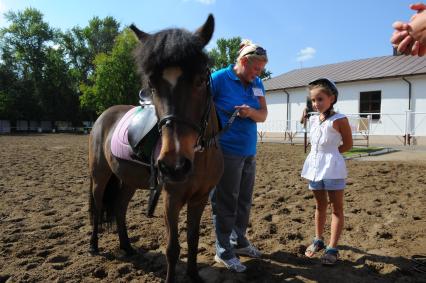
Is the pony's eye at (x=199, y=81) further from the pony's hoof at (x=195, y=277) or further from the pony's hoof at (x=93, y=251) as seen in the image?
the pony's hoof at (x=93, y=251)

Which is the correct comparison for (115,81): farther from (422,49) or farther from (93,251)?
(422,49)

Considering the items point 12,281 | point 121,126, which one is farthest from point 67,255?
point 121,126

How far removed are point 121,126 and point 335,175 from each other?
7.57ft

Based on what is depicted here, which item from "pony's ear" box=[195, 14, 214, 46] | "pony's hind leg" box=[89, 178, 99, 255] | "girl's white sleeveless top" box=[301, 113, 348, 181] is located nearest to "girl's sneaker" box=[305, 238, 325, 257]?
"girl's white sleeveless top" box=[301, 113, 348, 181]

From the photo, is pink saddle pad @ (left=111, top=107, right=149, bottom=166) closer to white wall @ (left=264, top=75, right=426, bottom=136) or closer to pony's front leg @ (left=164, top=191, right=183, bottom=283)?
pony's front leg @ (left=164, top=191, right=183, bottom=283)

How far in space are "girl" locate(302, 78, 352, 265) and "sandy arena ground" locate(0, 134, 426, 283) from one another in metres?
0.38

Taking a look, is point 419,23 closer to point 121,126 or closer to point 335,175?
point 335,175

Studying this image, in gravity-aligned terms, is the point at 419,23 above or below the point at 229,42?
below

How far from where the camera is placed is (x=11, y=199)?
6.12 meters

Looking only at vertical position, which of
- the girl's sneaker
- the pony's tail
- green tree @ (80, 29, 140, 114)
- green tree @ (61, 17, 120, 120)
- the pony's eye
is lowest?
the girl's sneaker

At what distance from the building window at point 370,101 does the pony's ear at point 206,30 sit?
2123 cm

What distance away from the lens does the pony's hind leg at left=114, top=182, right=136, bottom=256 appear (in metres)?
3.81

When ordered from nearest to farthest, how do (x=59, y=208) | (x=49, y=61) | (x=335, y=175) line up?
1. (x=335, y=175)
2. (x=59, y=208)
3. (x=49, y=61)

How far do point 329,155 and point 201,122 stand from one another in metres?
1.64
